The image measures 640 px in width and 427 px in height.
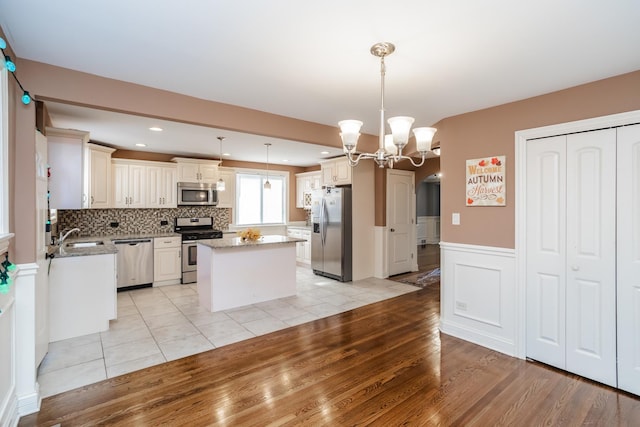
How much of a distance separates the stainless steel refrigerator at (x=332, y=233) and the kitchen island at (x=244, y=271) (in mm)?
1154

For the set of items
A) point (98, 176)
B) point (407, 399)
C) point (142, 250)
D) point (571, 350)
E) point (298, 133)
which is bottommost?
point (407, 399)

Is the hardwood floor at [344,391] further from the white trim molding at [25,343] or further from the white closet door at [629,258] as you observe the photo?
the white closet door at [629,258]

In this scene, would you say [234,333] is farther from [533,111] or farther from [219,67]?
[533,111]

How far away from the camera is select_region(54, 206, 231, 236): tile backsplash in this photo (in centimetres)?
516

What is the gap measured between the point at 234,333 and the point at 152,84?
2.56m

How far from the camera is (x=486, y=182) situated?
125 inches

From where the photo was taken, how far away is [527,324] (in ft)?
9.68

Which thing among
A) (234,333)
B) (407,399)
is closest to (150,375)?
(234,333)

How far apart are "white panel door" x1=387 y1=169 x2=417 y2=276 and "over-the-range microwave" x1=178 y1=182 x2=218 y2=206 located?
341 cm

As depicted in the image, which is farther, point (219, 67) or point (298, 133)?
point (298, 133)

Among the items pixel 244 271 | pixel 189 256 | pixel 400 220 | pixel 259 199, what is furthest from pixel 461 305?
pixel 259 199

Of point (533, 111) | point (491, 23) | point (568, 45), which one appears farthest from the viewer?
point (533, 111)

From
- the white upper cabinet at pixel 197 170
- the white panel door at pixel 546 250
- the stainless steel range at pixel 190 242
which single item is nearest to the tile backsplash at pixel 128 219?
the stainless steel range at pixel 190 242

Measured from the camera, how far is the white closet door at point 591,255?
2502 mm
